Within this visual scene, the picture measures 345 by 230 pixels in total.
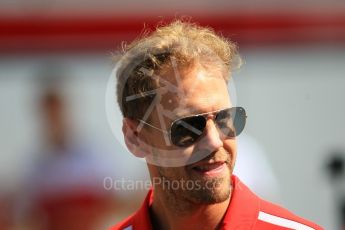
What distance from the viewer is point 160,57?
10.9 feet

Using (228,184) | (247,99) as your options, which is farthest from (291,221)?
(247,99)

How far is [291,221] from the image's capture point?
309cm

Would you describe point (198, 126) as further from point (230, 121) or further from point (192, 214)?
point (192, 214)

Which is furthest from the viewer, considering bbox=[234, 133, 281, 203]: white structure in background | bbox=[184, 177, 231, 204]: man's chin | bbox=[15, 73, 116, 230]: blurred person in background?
bbox=[15, 73, 116, 230]: blurred person in background

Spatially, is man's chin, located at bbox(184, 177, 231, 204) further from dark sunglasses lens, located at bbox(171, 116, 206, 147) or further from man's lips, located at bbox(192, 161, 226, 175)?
dark sunglasses lens, located at bbox(171, 116, 206, 147)

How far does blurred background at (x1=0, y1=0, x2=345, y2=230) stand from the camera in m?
6.10

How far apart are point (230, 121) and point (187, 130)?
0.53ft

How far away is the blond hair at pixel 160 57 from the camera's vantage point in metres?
3.31

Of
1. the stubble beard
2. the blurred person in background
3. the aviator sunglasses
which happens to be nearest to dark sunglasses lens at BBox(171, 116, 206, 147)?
the aviator sunglasses

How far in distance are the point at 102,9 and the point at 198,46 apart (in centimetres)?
436

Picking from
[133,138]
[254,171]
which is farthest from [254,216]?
[254,171]

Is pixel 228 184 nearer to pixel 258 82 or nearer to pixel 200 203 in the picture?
pixel 200 203

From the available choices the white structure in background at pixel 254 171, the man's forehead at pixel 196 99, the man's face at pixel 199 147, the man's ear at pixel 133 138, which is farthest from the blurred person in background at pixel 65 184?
the man's forehead at pixel 196 99

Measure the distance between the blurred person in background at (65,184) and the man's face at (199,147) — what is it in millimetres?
2764
